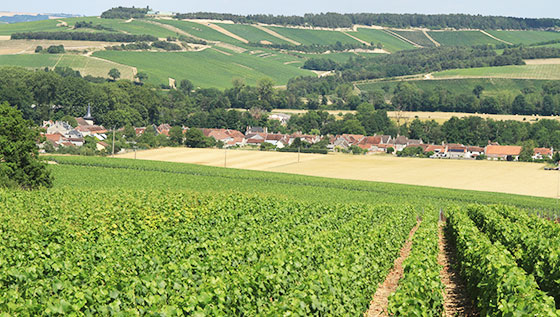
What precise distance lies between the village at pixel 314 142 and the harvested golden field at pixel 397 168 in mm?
13840

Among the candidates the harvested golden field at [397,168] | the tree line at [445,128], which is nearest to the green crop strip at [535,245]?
the harvested golden field at [397,168]

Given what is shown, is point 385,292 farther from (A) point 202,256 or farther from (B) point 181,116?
(B) point 181,116

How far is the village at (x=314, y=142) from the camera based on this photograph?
114m

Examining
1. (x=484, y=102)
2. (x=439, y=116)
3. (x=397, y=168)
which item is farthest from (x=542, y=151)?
(x=484, y=102)

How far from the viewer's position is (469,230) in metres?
27.8

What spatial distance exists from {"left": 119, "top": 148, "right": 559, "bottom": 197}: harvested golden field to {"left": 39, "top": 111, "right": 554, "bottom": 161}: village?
1384 centimetres

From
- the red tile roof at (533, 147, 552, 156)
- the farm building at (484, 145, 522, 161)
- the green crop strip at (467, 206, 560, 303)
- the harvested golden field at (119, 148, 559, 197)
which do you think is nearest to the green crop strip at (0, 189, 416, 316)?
the green crop strip at (467, 206, 560, 303)

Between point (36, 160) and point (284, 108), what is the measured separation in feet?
442

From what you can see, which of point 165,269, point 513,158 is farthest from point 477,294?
point 513,158

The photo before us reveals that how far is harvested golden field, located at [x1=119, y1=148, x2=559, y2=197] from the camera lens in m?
73.9

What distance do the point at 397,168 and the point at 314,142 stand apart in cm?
4412

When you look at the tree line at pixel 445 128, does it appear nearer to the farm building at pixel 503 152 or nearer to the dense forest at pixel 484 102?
the farm building at pixel 503 152

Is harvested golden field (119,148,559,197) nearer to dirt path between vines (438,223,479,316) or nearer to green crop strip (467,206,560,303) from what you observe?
green crop strip (467,206,560,303)

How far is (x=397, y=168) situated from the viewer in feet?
286
